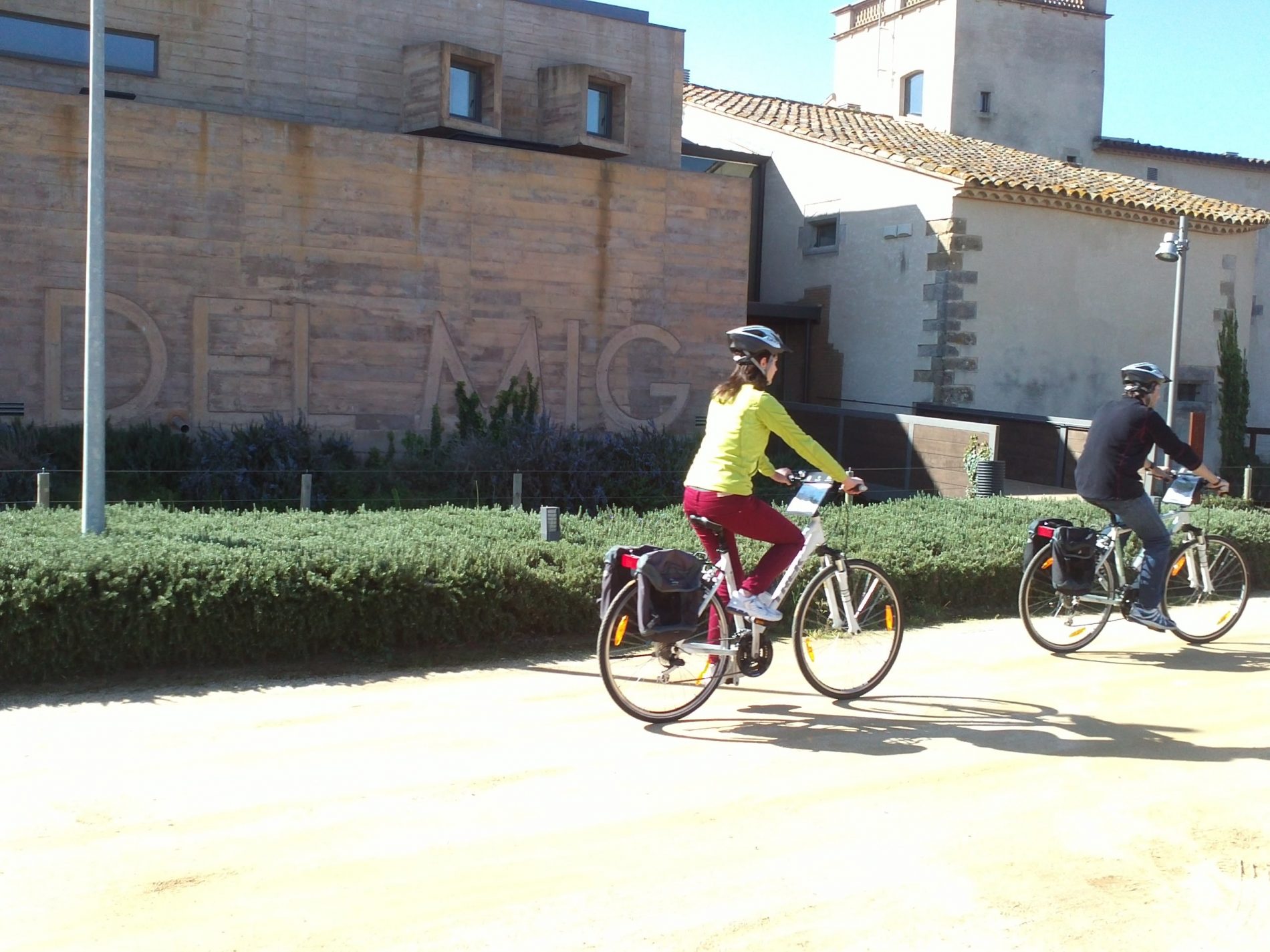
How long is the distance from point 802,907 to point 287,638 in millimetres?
4082

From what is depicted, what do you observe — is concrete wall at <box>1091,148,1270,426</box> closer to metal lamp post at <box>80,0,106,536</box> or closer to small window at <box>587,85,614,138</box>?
small window at <box>587,85,614,138</box>

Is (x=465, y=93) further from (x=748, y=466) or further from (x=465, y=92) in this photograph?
(x=748, y=466)

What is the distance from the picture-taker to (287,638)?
770cm

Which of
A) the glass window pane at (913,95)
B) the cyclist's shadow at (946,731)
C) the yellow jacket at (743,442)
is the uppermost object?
the glass window pane at (913,95)

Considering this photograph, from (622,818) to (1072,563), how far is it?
450cm

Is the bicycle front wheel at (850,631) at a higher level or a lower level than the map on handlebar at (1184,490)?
lower

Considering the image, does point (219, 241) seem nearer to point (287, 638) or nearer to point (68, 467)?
point (68, 467)

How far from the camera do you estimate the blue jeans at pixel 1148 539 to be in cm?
874

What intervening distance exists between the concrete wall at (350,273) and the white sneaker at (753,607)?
1144cm

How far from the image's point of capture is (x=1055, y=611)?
9.00 m

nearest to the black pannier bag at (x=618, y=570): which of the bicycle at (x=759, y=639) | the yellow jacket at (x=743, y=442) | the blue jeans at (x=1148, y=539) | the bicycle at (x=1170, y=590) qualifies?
the bicycle at (x=759, y=639)

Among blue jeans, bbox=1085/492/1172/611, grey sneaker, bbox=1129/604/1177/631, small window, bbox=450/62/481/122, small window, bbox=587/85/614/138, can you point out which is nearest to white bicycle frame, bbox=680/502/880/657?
blue jeans, bbox=1085/492/1172/611

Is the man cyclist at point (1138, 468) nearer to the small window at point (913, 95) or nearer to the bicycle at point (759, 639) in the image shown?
the bicycle at point (759, 639)

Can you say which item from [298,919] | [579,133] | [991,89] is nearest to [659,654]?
[298,919]
